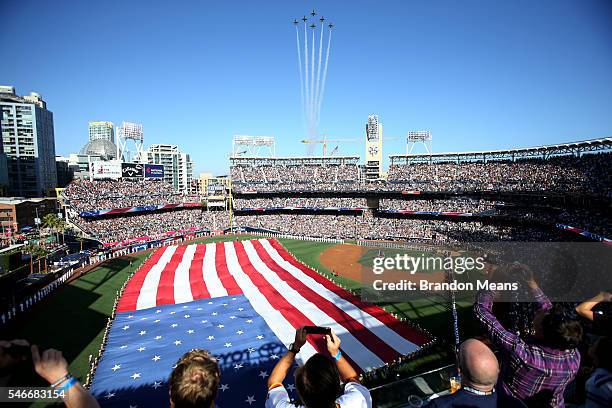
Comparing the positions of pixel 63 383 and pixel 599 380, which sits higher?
pixel 63 383

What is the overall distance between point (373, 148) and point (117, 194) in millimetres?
51205

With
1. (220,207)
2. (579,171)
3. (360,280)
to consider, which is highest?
(579,171)

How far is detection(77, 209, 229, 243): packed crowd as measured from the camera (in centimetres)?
4344

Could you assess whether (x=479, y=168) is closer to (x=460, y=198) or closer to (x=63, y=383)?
(x=460, y=198)

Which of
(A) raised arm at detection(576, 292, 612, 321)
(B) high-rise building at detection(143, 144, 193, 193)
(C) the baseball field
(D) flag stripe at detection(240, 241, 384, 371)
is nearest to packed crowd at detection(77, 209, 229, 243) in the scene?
(C) the baseball field

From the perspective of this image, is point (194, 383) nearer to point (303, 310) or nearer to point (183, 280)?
point (303, 310)

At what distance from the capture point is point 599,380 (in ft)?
9.70

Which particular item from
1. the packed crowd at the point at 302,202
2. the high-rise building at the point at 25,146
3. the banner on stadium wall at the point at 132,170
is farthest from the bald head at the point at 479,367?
the high-rise building at the point at 25,146

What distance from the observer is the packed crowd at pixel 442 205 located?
42.9 m

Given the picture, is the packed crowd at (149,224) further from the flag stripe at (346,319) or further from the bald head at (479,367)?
the bald head at (479,367)

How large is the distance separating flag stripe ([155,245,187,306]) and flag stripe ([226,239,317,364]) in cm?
448

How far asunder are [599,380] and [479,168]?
5256 centimetres

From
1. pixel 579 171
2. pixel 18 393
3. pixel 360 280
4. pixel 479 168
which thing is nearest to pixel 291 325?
pixel 360 280

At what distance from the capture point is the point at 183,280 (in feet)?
78.7
